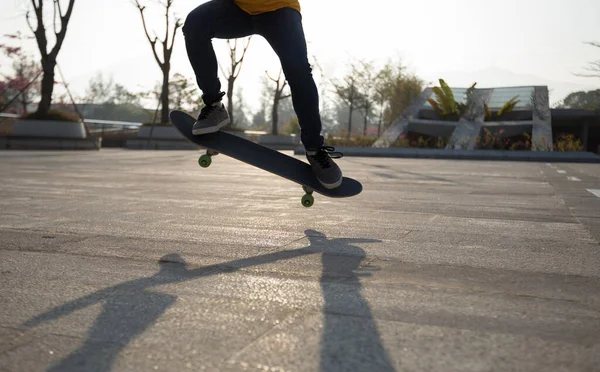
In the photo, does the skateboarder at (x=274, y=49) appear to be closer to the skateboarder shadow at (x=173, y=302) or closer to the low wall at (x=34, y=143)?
the skateboarder shadow at (x=173, y=302)

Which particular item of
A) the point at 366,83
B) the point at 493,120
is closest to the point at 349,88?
the point at 366,83

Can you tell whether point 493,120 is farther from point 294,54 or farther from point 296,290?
point 296,290

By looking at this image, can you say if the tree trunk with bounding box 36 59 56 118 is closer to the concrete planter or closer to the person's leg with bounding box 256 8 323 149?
the concrete planter

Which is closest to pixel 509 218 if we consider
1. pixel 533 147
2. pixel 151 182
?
pixel 151 182

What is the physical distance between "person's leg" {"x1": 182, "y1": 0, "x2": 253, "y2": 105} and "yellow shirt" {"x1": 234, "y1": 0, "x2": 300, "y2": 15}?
0.08m

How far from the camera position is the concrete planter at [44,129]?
74.6 feet

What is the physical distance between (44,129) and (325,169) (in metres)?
20.6

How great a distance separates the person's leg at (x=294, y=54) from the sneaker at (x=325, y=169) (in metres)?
0.16

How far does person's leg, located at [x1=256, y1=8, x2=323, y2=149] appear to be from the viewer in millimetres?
4164

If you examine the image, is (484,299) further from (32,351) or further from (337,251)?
(32,351)

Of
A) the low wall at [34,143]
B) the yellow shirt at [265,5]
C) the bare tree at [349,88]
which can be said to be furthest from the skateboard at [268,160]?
the bare tree at [349,88]

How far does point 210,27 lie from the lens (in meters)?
4.44

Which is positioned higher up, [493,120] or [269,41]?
[493,120]

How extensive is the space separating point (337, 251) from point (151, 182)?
475 centimetres
